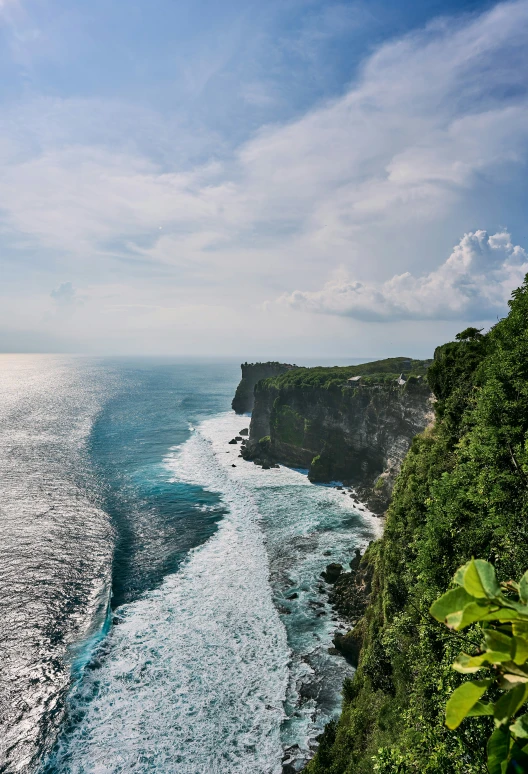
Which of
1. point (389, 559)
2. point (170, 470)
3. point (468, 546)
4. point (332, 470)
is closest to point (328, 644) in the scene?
point (389, 559)

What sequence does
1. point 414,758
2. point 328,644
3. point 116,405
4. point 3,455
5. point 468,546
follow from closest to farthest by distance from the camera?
point 414,758
point 468,546
point 328,644
point 3,455
point 116,405

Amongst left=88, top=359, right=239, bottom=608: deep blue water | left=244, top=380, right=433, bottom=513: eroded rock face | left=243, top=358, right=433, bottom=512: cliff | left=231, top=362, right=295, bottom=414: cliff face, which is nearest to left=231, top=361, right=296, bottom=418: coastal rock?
left=231, top=362, right=295, bottom=414: cliff face

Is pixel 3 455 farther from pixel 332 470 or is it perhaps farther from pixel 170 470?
pixel 332 470

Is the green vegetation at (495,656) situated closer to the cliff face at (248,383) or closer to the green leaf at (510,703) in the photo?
the green leaf at (510,703)

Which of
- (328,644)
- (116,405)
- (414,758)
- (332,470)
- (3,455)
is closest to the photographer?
(414,758)

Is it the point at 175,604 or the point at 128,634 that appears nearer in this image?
the point at 128,634

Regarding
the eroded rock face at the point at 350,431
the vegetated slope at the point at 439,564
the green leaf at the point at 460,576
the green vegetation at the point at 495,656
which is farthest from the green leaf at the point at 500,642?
the eroded rock face at the point at 350,431

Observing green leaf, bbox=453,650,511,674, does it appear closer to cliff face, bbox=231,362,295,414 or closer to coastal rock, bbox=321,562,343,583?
coastal rock, bbox=321,562,343,583

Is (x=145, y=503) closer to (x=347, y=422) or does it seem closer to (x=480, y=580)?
(x=347, y=422)
